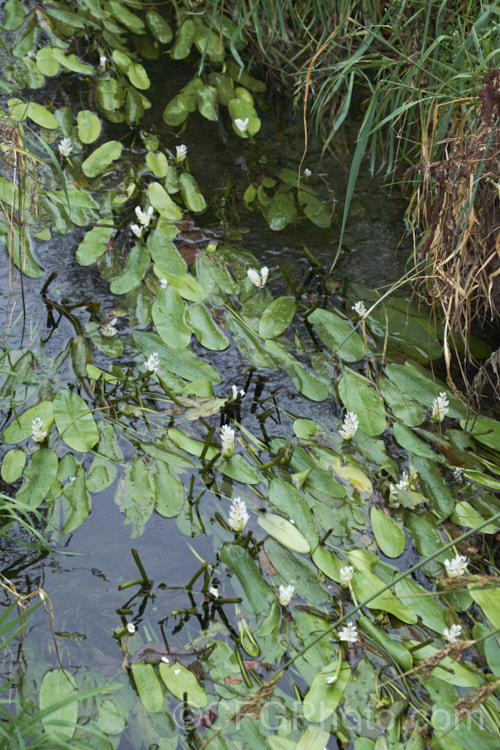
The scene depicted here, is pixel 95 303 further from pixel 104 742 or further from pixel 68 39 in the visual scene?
pixel 68 39

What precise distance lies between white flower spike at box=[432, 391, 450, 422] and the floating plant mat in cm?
2

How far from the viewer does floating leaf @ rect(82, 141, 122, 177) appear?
228cm

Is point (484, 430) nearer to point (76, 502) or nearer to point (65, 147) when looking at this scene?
point (76, 502)

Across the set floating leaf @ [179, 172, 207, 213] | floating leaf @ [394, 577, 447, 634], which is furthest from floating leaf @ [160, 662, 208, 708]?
floating leaf @ [179, 172, 207, 213]

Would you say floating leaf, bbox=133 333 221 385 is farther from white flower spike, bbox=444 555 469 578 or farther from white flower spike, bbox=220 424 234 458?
white flower spike, bbox=444 555 469 578

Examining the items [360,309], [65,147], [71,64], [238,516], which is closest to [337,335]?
[360,309]

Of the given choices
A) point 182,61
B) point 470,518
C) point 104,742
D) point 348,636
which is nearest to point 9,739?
point 104,742

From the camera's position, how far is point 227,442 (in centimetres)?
158

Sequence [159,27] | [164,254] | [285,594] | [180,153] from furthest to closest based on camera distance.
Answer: [159,27] < [180,153] < [164,254] < [285,594]

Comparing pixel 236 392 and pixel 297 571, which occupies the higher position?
pixel 236 392

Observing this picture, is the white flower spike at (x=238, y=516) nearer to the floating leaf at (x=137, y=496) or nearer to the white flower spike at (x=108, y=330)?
the floating leaf at (x=137, y=496)

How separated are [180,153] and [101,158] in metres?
0.28

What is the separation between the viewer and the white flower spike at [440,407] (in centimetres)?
171

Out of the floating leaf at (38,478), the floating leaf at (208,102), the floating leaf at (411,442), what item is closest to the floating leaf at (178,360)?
the floating leaf at (38,478)
